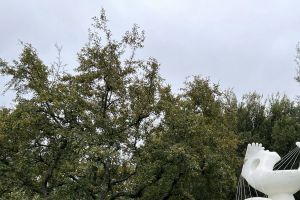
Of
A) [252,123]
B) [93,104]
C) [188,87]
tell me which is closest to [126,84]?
[93,104]

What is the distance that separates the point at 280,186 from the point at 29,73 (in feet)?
23.6

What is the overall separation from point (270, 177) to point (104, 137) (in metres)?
4.60

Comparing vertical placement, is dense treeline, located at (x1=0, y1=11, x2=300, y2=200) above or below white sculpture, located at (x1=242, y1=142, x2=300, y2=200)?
above

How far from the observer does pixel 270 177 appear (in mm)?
10469

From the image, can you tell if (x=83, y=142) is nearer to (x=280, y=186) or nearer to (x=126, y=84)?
(x=126, y=84)

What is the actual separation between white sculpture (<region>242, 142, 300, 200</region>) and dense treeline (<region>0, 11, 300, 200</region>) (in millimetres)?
1842

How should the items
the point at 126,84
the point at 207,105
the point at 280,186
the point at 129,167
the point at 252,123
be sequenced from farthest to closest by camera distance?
the point at 252,123 → the point at 207,105 → the point at 126,84 → the point at 129,167 → the point at 280,186

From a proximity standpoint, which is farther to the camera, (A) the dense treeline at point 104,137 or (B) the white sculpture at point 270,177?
(A) the dense treeline at point 104,137

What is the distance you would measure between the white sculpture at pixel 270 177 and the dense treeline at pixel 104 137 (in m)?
1.84

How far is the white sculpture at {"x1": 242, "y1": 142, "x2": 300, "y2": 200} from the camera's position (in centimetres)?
1031

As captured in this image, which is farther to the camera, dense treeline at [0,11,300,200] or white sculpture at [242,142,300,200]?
dense treeline at [0,11,300,200]

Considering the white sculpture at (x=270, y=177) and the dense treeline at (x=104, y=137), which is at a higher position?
the dense treeline at (x=104, y=137)

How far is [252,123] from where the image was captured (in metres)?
22.6

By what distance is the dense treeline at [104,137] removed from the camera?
12859mm
